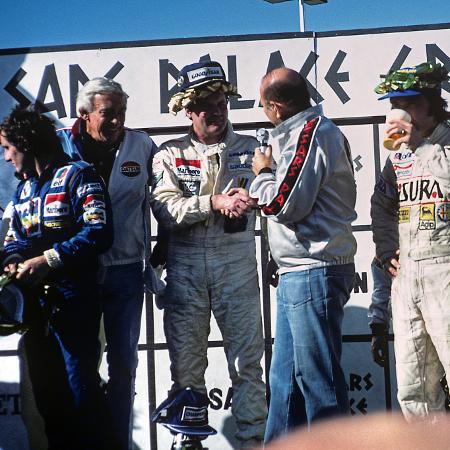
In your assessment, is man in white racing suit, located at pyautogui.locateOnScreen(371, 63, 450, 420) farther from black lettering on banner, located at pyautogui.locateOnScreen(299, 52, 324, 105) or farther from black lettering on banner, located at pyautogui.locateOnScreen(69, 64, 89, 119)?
black lettering on banner, located at pyautogui.locateOnScreen(69, 64, 89, 119)

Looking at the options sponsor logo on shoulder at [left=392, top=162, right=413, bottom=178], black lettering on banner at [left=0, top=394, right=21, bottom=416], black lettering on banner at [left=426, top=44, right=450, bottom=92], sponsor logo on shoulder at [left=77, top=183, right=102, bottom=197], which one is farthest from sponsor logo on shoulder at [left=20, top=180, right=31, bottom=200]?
black lettering on banner at [left=426, top=44, right=450, bottom=92]

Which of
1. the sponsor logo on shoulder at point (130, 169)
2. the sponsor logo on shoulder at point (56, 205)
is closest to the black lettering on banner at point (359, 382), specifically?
the sponsor logo on shoulder at point (130, 169)

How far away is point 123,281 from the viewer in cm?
395

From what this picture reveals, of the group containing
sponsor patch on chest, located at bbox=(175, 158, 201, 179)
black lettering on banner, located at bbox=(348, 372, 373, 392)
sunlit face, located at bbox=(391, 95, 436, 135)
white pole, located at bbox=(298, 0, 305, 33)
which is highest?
white pole, located at bbox=(298, 0, 305, 33)

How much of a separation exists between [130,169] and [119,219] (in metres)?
0.25

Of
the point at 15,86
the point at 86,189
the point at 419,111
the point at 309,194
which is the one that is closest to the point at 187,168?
the point at 86,189

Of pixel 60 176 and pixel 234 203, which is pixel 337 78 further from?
pixel 60 176

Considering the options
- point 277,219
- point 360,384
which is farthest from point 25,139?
point 360,384

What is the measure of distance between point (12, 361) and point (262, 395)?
157cm

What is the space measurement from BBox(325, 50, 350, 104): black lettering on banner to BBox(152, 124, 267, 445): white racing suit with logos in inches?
38.0

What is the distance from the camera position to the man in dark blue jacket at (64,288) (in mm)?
3623

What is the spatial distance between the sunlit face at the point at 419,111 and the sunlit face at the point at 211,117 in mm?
828

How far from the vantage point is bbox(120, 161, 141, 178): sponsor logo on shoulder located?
158 inches

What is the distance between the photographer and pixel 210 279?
3.84m
